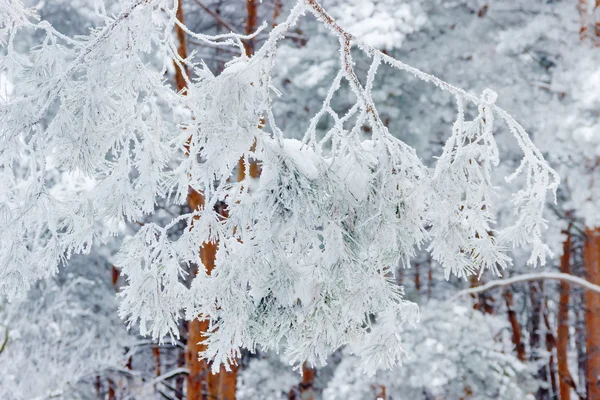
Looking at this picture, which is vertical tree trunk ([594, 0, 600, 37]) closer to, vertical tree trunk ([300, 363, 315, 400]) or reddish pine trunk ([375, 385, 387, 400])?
reddish pine trunk ([375, 385, 387, 400])

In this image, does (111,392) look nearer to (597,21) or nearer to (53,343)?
(53,343)

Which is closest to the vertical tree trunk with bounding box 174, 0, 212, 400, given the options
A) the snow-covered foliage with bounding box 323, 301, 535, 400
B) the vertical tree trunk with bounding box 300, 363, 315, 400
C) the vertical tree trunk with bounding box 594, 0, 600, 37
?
the snow-covered foliage with bounding box 323, 301, 535, 400

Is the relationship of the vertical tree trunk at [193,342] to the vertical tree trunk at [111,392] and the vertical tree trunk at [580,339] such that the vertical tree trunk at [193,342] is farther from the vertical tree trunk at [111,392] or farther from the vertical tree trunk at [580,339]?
the vertical tree trunk at [580,339]

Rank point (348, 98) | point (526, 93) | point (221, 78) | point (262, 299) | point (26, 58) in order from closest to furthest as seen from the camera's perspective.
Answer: point (221, 78) → point (262, 299) → point (26, 58) → point (526, 93) → point (348, 98)

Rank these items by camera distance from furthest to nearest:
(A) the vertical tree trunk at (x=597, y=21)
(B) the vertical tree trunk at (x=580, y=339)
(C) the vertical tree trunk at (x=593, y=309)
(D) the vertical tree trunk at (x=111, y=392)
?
(B) the vertical tree trunk at (x=580, y=339) < (D) the vertical tree trunk at (x=111, y=392) < (C) the vertical tree trunk at (x=593, y=309) < (A) the vertical tree trunk at (x=597, y=21)

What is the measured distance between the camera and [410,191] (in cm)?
298

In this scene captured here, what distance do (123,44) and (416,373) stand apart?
5.94 metres

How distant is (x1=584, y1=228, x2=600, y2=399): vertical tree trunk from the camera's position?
7.98 m

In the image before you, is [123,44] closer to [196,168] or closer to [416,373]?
[196,168]

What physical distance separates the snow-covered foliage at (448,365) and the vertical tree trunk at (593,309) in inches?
32.2

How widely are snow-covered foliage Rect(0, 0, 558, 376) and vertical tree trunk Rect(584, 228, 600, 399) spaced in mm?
5375

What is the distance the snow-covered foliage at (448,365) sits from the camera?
309 inches

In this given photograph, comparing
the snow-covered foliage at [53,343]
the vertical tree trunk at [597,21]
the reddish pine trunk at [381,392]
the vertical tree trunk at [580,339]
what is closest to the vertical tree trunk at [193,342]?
the snow-covered foliage at [53,343]

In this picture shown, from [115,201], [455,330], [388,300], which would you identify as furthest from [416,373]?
[115,201]
